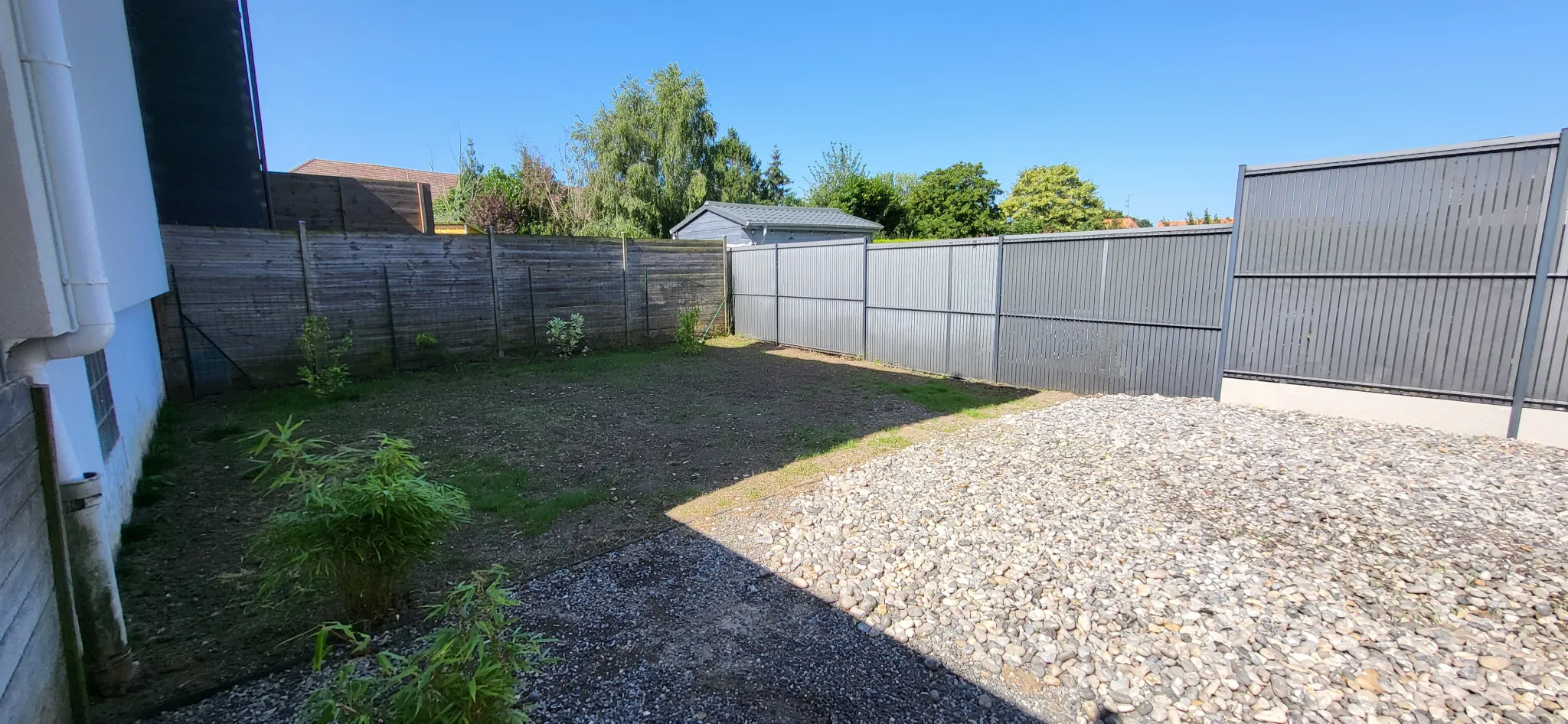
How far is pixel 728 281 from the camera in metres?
12.6

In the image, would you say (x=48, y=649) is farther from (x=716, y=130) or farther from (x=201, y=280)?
(x=716, y=130)

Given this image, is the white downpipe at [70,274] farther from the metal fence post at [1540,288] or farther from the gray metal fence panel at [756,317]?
the gray metal fence panel at [756,317]

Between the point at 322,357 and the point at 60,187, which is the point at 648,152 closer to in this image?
the point at 322,357

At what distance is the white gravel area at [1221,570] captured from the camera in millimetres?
2244

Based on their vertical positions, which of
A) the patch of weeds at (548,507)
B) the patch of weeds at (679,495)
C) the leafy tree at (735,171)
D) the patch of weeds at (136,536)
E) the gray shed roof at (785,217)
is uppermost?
the leafy tree at (735,171)

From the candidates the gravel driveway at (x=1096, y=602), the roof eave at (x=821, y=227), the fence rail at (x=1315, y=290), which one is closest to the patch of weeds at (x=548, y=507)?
the gravel driveway at (x=1096, y=602)

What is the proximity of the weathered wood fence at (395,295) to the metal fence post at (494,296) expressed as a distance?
0.02 m

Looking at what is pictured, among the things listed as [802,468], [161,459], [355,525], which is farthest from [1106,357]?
[161,459]

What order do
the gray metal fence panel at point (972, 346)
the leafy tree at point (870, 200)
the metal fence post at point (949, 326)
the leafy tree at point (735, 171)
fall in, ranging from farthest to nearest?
the leafy tree at point (870, 200)
the leafy tree at point (735, 171)
the metal fence post at point (949, 326)
the gray metal fence panel at point (972, 346)

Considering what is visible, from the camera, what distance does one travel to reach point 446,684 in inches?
64.8

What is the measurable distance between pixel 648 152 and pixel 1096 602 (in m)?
22.4

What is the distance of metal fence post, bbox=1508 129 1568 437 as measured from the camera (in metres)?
4.39

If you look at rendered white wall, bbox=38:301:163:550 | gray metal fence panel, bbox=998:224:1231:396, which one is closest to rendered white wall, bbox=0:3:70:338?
rendered white wall, bbox=38:301:163:550

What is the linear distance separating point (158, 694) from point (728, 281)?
10.8 m
